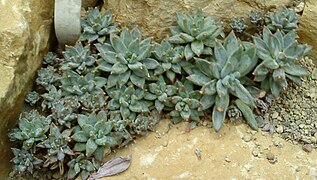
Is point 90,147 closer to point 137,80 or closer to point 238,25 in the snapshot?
point 137,80

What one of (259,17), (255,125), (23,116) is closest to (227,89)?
(255,125)

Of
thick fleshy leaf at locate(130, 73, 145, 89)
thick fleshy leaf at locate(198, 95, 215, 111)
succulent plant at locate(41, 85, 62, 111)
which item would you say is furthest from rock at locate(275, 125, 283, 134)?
succulent plant at locate(41, 85, 62, 111)

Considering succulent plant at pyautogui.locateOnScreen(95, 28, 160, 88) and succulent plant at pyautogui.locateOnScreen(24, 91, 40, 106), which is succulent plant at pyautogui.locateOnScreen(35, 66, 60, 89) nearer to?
succulent plant at pyautogui.locateOnScreen(24, 91, 40, 106)

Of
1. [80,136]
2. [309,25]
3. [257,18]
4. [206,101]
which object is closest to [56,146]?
[80,136]

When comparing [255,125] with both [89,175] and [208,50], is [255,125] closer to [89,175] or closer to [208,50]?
[208,50]

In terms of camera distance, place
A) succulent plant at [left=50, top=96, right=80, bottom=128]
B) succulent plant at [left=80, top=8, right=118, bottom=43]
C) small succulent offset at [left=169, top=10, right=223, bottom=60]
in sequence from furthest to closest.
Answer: succulent plant at [left=80, top=8, right=118, bottom=43]
small succulent offset at [left=169, top=10, right=223, bottom=60]
succulent plant at [left=50, top=96, right=80, bottom=128]

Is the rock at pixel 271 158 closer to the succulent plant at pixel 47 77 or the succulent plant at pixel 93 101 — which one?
the succulent plant at pixel 93 101
